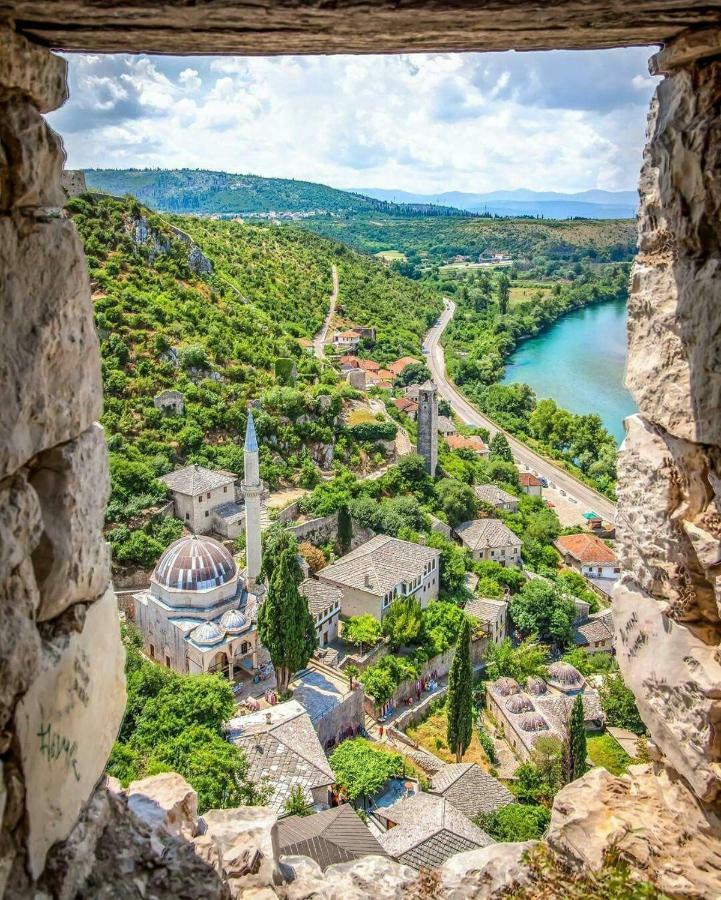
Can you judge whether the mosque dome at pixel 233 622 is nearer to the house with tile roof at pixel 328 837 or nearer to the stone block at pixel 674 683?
the house with tile roof at pixel 328 837

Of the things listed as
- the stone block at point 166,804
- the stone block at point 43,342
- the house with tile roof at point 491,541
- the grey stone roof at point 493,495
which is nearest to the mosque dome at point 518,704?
the house with tile roof at point 491,541

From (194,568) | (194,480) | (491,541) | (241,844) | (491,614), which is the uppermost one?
(241,844)

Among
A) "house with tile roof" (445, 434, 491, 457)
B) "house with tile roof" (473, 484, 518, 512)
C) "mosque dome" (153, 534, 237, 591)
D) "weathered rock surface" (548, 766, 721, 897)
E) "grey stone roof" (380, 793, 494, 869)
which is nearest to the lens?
"weathered rock surface" (548, 766, 721, 897)

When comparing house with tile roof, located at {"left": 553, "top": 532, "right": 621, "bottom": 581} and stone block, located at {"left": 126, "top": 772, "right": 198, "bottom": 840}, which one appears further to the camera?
house with tile roof, located at {"left": 553, "top": 532, "right": 621, "bottom": 581}

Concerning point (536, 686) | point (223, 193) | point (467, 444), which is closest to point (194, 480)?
point (536, 686)

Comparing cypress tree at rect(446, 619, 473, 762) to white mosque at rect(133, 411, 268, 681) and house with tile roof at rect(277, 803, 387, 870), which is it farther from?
house with tile roof at rect(277, 803, 387, 870)

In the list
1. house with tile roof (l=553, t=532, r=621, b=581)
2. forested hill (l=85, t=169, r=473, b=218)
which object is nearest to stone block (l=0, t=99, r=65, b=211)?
house with tile roof (l=553, t=532, r=621, b=581)

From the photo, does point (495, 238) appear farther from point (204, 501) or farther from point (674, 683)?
point (674, 683)
